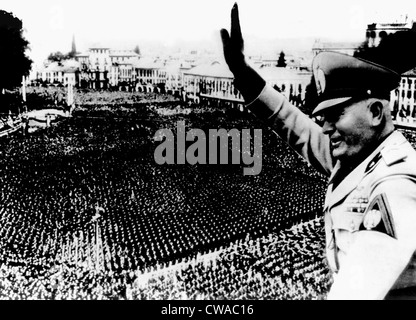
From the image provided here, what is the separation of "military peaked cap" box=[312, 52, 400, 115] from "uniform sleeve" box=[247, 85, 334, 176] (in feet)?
0.51

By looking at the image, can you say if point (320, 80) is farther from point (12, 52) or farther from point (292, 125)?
point (12, 52)

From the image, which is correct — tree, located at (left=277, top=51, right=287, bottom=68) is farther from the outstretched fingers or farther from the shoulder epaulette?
the shoulder epaulette

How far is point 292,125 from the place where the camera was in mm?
2020

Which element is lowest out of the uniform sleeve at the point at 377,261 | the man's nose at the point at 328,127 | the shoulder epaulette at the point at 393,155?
the uniform sleeve at the point at 377,261

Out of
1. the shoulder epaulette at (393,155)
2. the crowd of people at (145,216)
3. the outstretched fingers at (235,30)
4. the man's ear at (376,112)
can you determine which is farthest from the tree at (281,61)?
the shoulder epaulette at (393,155)

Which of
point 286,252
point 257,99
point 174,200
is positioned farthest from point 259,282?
point 257,99

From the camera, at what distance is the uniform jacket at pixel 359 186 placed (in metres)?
1.26

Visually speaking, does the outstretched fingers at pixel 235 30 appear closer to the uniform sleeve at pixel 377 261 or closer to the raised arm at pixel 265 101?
the raised arm at pixel 265 101

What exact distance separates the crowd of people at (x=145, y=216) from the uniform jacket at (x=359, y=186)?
241 centimetres

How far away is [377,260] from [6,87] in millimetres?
5315

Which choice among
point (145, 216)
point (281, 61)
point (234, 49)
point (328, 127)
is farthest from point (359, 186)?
point (145, 216)

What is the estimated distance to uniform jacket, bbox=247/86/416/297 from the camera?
4.14ft

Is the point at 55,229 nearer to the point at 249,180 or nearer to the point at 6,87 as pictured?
the point at 6,87

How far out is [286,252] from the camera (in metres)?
5.01
